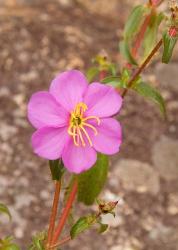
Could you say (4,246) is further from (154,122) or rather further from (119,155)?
(154,122)

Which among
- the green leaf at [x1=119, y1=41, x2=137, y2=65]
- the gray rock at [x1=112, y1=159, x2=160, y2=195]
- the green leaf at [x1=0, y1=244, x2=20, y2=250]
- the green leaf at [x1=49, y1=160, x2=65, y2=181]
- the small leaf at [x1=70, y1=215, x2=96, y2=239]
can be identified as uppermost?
the green leaf at [x1=119, y1=41, x2=137, y2=65]

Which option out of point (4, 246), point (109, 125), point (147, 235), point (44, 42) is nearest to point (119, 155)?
point (147, 235)


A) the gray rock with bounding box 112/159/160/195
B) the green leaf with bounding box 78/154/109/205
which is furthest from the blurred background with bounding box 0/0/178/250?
the green leaf with bounding box 78/154/109/205

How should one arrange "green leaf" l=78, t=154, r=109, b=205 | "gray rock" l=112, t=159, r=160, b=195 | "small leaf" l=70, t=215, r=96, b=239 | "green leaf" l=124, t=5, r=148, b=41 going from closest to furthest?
"small leaf" l=70, t=215, r=96, b=239, "green leaf" l=78, t=154, r=109, b=205, "green leaf" l=124, t=5, r=148, b=41, "gray rock" l=112, t=159, r=160, b=195

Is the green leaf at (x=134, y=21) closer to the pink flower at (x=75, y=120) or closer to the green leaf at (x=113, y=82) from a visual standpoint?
the green leaf at (x=113, y=82)

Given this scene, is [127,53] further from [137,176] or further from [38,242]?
[137,176]

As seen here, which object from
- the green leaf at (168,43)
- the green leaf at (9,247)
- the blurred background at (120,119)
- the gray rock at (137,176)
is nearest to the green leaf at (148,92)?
the green leaf at (168,43)

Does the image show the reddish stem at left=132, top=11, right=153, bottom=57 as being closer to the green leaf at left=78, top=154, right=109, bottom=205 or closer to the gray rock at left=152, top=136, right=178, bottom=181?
the green leaf at left=78, top=154, right=109, bottom=205
